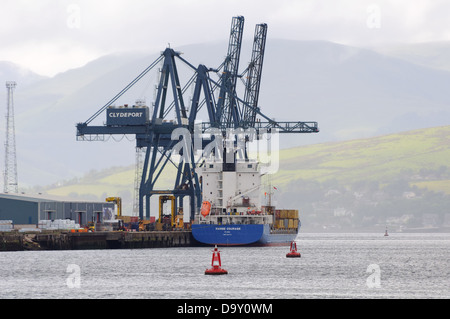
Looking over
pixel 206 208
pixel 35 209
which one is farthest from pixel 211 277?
pixel 35 209

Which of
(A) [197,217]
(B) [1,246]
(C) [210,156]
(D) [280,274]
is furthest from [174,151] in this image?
(D) [280,274]

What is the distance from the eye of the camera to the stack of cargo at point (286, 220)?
422 ft

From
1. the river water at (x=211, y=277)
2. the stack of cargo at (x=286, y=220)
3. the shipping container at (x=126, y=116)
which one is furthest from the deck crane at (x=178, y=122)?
the river water at (x=211, y=277)

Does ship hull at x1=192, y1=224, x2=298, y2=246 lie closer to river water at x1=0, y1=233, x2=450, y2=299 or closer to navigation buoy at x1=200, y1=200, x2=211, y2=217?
navigation buoy at x1=200, y1=200, x2=211, y2=217

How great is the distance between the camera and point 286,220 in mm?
132750

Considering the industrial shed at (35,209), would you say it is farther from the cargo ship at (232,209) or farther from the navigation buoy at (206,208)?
the navigation buoy at (206,208)

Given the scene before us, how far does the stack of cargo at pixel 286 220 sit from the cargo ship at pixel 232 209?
12.1 m

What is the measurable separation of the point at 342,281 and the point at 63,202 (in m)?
60.1

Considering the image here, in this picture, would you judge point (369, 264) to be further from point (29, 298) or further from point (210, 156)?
point (210, 156)

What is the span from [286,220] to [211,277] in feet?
222

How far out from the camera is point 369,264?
8600 centimetres

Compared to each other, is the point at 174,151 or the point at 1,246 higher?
the point at 174,151

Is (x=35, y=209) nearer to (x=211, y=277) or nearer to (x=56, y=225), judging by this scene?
(x=56, y=225)
